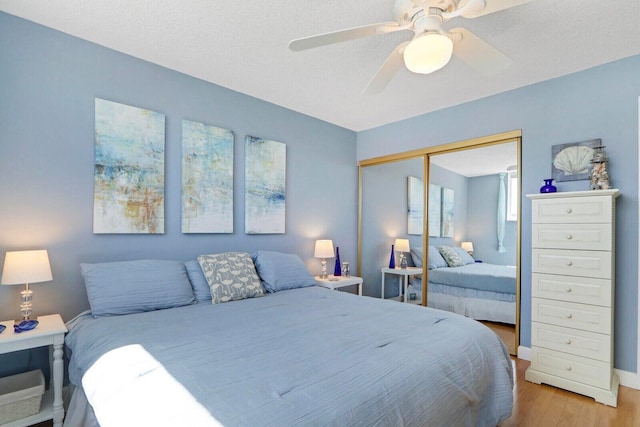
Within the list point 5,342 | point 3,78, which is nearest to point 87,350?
point 5,342

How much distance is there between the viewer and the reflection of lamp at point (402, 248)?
3912 mm

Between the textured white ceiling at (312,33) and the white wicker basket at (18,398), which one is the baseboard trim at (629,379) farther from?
the white wicker basket at (18,398)

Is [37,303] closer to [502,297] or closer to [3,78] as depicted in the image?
[3,78]

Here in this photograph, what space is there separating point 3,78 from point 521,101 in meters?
4.05

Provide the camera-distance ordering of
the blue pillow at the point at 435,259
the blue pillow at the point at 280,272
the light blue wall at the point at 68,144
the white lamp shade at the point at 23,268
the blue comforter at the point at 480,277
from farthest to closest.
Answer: the blue pillow at the point at 435,259, the blue comforter at the point at 480,277, the blue pillow at the point at 280,272, the light blue wall at the point at 68,144, the white lamp shade at the point at 23,268

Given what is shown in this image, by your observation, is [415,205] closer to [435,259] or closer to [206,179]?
[435,259]

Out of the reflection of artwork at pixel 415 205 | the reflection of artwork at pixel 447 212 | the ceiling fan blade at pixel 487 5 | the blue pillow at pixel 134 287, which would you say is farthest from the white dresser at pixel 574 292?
the blue pillow at pixel 134 287

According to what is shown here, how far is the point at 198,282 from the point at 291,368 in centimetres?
146

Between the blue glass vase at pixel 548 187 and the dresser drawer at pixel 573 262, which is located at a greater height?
the blue glass vase at pixel 548 187

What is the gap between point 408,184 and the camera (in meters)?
3.93

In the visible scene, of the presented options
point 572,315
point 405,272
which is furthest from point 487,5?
point 405,272

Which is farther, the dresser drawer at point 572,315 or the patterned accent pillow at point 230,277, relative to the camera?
the patterned accent pillow at point 230,277

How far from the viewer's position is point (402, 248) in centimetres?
396

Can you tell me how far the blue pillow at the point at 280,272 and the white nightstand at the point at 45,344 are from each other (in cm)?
140
